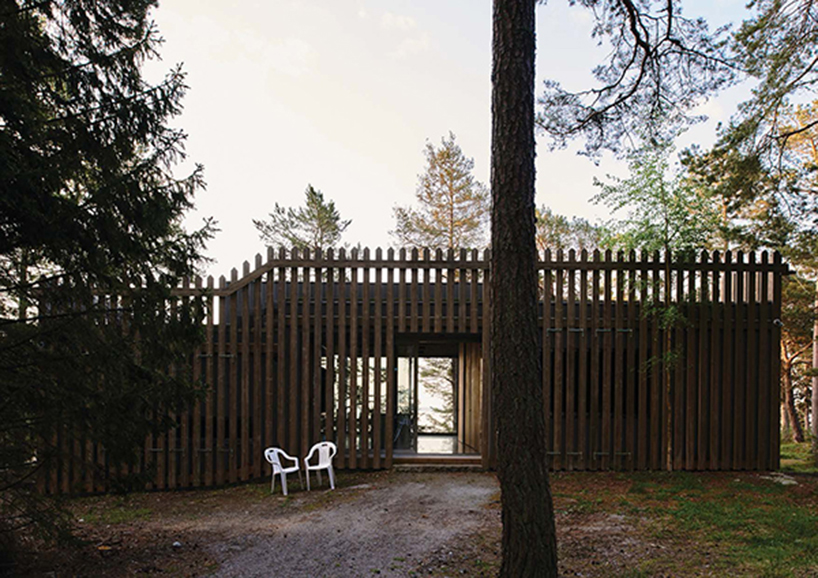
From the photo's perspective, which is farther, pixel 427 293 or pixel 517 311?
pixel 427 293

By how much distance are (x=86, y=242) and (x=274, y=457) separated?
445 cm

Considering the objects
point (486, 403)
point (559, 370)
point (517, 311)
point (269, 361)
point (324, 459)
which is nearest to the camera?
point (517, 311)

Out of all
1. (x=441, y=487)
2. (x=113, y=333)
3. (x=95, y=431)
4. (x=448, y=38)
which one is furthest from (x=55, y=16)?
(x=448, y=38)

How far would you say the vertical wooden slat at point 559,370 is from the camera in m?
8.79

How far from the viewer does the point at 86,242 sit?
14.6 ft

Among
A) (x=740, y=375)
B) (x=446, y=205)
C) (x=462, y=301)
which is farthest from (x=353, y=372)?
(x=446, y=205)

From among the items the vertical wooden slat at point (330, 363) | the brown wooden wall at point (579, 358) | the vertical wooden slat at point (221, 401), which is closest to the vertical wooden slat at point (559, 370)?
the brown wooden wall at point (579, 358)

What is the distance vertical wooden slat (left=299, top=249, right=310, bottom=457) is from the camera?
8.65 metres

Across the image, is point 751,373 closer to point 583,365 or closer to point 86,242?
point 583,365

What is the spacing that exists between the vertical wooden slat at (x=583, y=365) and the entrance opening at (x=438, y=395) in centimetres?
186

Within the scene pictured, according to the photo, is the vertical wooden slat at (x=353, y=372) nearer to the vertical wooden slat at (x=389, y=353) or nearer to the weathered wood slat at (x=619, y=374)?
the vertical wooden slat at (x=389, y=353)

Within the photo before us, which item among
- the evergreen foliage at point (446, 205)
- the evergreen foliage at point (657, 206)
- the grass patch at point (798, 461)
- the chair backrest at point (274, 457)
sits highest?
the evergreen foliage at point (446, 205)

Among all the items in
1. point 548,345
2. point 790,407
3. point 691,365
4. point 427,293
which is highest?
point 427,293

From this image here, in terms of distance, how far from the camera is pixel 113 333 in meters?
4.93
